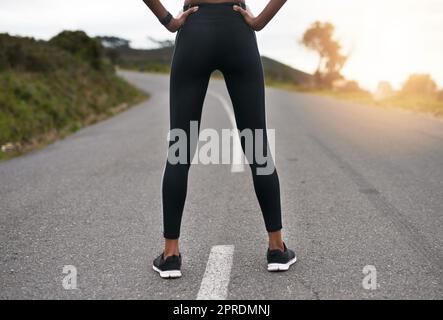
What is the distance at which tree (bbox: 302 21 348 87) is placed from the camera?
5831 centimetres

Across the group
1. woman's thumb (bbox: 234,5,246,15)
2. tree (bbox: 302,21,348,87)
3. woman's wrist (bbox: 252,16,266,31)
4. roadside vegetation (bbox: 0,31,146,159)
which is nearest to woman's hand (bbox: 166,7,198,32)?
woman's thumb (bbox: 234,5,246,15)

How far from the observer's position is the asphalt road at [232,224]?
2.70 meters

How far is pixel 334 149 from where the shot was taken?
757 cm

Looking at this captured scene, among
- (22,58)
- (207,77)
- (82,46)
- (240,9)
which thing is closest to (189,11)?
(240,9)

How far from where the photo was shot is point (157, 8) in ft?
8.67

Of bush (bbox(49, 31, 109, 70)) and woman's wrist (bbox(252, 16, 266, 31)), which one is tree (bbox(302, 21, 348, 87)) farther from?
woman's wrist (bbox(252, 16, 266, 31))

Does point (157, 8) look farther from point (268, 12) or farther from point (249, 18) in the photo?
point (268, 12)

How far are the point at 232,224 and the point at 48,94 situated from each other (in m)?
11.4

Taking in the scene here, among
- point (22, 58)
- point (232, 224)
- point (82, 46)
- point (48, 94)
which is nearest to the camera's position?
point (232, 224)

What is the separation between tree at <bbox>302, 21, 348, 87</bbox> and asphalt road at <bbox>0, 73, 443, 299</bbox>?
51987 mm

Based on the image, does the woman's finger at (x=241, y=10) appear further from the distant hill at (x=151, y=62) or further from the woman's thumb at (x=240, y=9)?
the distant hill at (x=151, y=62)

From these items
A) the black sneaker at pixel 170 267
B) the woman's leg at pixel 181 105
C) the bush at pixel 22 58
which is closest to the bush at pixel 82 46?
the bush at pixel 22 58
